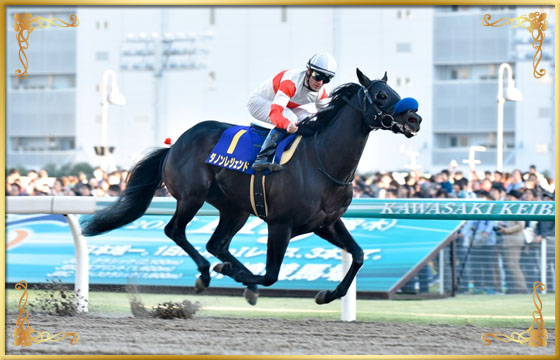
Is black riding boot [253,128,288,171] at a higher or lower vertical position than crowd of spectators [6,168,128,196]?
higher

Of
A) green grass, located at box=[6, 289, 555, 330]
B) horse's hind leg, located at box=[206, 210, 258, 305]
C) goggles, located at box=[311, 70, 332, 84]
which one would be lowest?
green grass, located at box=[6, 289, 555, 330]

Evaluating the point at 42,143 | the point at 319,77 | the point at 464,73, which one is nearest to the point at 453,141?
the point at 464,73

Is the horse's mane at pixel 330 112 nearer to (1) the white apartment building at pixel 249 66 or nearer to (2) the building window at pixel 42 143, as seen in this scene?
(1) the white apartment building at pixel 249 66

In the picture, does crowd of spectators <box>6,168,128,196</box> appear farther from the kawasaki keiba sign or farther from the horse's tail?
the kawasaki keiba sign

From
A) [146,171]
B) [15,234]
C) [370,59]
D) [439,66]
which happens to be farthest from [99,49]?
[146,171]

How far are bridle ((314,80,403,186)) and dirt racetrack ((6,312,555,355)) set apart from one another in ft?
2.88

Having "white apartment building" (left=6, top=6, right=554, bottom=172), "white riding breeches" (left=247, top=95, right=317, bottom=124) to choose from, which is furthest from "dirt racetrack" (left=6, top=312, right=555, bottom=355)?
"white apartment building" (left=6, top=6, right=554, bottom=172)

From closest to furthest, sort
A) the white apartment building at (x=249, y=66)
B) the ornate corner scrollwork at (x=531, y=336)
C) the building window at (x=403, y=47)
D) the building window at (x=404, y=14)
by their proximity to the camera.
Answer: the ornate corner scrollwork at (x=531, y=336) → the white apartment building at (x=249, y=66) → the building window at (x=403, y=47) → the building window at (x=404, y=14)

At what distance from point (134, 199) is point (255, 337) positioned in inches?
53.3

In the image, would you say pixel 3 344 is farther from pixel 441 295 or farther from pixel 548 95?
pixel 548 95

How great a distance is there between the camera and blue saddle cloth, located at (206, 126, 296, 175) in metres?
4.86

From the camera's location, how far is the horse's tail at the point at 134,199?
526cm

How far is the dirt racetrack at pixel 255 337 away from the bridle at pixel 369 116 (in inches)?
34.6

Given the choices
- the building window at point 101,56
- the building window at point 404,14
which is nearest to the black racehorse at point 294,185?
the building window at point 404,14
